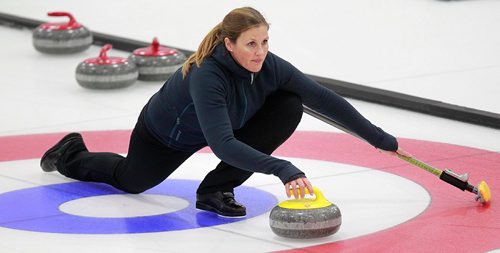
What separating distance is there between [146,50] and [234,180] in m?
3.37

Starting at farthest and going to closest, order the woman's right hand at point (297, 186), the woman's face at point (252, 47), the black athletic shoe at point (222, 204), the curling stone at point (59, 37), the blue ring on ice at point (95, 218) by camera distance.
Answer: the curling stone at point (59, 37)
the black athletic shoe at point (222, 204)
the blue ring on ice at point (95, 218)
the woman's face at point (252, 47)
the woman's right hand at point (297, 186)

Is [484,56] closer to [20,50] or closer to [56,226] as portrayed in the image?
[20,50]

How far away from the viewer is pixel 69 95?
7.71 meters

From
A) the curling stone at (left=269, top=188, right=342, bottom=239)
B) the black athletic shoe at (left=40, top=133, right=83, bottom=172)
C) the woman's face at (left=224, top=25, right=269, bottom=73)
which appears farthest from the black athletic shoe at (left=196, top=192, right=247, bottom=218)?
the black athletic shoe at (left=40, top=133, right=83, bottom=172)

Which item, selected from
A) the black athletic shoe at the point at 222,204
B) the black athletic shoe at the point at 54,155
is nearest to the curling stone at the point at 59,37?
the black athletic shoe at the point at 54,155

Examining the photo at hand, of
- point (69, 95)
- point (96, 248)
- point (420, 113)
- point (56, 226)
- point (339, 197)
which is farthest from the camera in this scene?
point (69, 95)

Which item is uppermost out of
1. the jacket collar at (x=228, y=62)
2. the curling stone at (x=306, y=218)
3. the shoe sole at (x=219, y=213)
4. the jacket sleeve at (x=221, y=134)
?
the jacket collar at (x=228, y=62)

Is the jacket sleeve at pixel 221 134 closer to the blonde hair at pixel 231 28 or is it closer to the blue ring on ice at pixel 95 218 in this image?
the blonde hair at pixel 231 28

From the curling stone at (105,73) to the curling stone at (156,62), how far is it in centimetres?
18

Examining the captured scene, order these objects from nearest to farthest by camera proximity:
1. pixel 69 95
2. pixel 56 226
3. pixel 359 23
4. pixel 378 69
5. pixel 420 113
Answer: pixel 56 226 → pixel 420 113 → pixel 69 95 → pixel 378 69 → pixel 359 23

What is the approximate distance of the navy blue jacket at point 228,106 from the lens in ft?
14.3

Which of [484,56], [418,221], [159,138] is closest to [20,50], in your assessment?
[484,56]

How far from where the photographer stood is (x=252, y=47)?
4484mm

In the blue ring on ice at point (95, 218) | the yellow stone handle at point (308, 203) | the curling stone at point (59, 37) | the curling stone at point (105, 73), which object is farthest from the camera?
the curling stone at point (59, 37)
